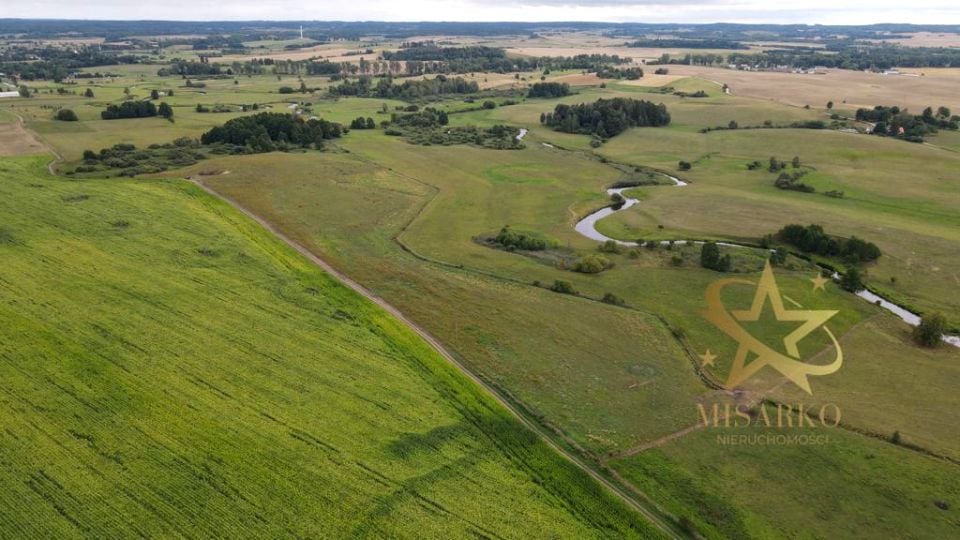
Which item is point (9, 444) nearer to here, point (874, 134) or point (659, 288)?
point (659, 288)

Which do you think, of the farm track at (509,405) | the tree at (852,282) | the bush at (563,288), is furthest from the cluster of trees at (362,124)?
the tree at (852,282)

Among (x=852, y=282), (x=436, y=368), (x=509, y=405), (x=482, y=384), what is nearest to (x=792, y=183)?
(x=852, y=282)

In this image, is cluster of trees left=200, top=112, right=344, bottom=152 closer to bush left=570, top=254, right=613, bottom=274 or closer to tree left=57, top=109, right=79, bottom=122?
tree left=57, top=109, right=79, bottom=122

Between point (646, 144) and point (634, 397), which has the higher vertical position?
point (646, 144)

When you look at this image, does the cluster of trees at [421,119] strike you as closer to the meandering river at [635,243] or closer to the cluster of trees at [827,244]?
Result: the meandering river at [635,243]

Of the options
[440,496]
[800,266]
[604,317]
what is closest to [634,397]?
[604,317]

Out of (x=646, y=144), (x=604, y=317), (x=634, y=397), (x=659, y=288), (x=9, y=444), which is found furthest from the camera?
(x=646, y=144)

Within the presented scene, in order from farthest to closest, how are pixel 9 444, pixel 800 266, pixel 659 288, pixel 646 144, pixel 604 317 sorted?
pixel 646 144
pixel 800 266
pixel 659 288
pixel 604 317
pixel 9 444
